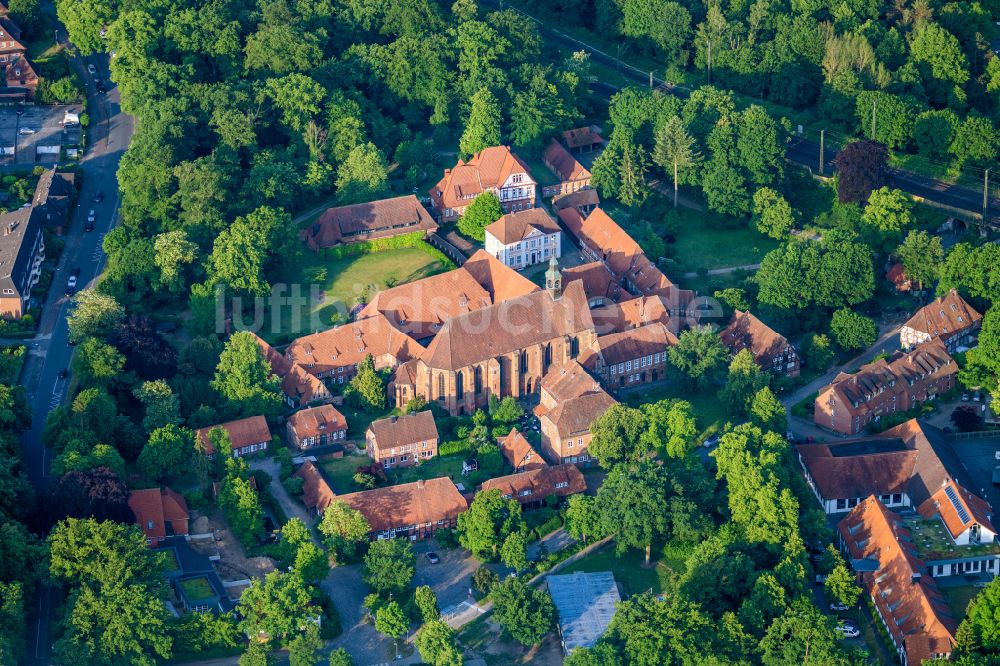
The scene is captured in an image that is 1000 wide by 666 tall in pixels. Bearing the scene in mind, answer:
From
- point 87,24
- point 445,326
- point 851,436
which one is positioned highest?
point 87,24

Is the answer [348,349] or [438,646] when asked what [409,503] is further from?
[348,349]

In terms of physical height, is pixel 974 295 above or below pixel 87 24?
below

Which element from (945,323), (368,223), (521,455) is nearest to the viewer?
(521,455)

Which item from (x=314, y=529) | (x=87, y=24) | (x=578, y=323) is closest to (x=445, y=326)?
(x=578, y=323)

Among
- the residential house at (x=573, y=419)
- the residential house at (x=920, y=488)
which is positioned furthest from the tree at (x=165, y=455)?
the residential house at (x=920, y=488)

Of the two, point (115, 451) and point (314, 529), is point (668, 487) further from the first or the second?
point (115, 451)

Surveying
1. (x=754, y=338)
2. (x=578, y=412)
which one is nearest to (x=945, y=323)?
(x=754, y=338)

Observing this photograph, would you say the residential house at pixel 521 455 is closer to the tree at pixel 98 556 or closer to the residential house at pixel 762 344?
the residential house at pixel 762 344
